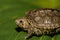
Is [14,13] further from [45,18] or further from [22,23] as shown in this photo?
[45,18]

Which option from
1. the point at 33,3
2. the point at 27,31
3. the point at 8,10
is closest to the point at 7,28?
the point at 27,31

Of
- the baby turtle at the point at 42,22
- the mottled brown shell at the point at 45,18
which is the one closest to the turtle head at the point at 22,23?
the baby turtle at the point at 42,22

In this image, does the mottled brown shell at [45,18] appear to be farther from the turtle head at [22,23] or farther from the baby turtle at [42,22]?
the turtle head at [22,23]

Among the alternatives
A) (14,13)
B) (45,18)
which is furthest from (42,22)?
(14,13)

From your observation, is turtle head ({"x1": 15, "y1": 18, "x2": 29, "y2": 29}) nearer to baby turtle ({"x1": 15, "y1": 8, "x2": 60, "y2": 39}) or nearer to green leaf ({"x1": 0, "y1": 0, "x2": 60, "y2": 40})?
baby turtle ({"x1": 15, "y1": 8, "x2": 60, "y2": 39})

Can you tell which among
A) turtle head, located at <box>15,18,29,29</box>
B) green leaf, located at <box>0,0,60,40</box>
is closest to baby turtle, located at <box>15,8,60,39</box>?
turtle head, located at <box>15,18,29,29</box>

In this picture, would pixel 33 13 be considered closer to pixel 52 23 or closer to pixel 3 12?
pixel 52 23
